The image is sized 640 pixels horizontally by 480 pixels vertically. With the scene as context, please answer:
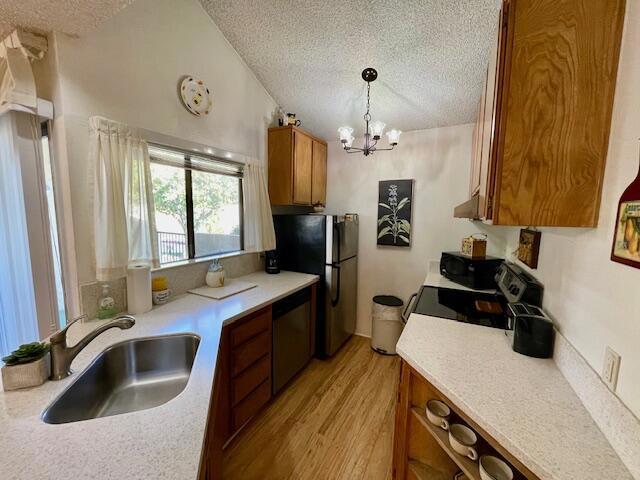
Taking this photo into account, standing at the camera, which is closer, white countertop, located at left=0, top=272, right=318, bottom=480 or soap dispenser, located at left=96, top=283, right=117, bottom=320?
white countertop, located at left=0, top=272, right=318, bottom=480

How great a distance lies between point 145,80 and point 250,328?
5.69ft

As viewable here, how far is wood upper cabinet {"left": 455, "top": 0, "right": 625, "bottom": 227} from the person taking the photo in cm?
82

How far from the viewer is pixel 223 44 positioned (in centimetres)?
212

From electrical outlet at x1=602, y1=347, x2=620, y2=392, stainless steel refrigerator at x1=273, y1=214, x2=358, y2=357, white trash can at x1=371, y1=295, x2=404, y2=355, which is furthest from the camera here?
white trash can at x1=371, y1=295, x2=404, y2=355

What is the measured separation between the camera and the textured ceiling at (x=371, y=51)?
164 centimetres

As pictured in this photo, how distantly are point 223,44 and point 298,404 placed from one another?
300 cm

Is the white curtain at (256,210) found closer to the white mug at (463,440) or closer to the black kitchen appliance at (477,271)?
the black kitchen appliance at (477,271)

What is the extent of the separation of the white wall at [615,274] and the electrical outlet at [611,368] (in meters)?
0.02

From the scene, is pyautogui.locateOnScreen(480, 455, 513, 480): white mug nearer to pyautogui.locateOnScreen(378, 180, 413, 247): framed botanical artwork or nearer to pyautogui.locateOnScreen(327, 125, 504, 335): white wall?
pyautogui.locateOnScreen(327, 125, 504, 335): white wall

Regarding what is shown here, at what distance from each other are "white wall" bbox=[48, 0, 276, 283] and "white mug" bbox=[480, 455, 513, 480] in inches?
79.6

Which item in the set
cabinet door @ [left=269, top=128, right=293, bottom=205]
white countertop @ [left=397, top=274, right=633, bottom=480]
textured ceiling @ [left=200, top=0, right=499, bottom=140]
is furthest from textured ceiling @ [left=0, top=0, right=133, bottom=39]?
white countertop @ [left=397, top=274, right=633, bottom=480]

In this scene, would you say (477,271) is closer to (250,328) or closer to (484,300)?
(484,300)

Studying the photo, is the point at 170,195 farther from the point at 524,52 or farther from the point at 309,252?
the point at 524,52

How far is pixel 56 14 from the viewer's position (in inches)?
45.8
